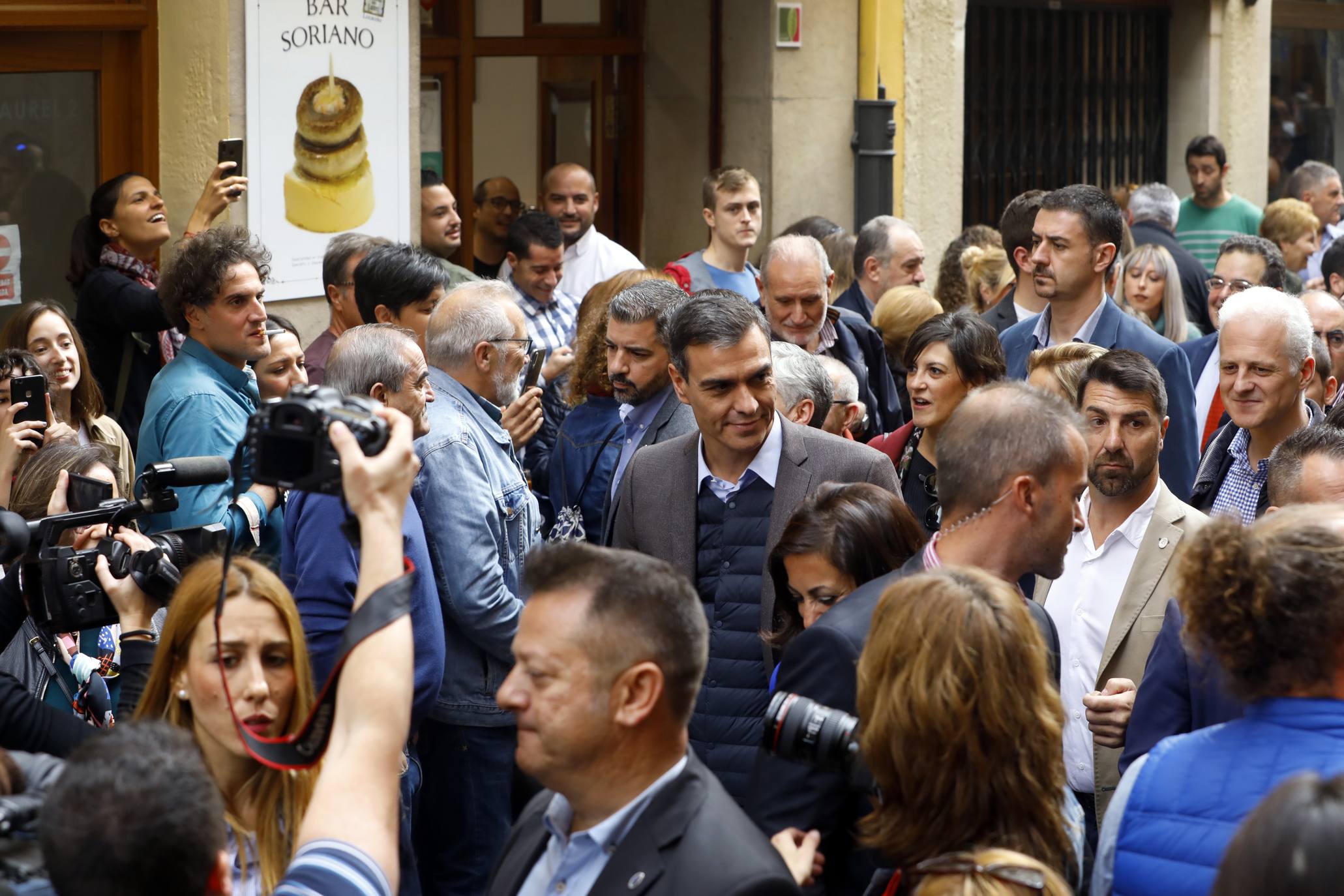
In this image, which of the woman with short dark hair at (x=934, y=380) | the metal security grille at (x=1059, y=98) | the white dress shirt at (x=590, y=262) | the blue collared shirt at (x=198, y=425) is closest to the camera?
the blue collared shirt at (x=198, y=425)

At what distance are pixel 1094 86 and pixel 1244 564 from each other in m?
10.9

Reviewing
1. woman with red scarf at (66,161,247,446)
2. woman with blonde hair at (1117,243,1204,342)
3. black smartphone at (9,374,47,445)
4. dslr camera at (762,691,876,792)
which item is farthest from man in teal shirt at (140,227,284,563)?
woman with blonde hair at (1117,243,1204,342)

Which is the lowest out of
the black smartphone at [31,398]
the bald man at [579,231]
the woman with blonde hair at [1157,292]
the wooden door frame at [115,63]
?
the black smartphone at [31,398]

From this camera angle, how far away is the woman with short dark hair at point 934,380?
17.9 ft

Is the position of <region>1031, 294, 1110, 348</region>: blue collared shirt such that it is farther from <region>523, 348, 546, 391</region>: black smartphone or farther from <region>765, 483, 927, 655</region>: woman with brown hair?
<region>765, 483, 927, 655</region>: woman with brown hair

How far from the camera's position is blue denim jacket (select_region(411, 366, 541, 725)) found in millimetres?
4527

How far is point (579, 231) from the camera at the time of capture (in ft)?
29.2

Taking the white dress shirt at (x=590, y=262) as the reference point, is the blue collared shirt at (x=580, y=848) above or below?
below

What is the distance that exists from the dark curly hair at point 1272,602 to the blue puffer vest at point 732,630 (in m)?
1.65

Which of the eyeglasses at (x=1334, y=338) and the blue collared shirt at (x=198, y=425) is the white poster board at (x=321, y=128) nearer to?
the blue collared shirt at (x=198, y=425)

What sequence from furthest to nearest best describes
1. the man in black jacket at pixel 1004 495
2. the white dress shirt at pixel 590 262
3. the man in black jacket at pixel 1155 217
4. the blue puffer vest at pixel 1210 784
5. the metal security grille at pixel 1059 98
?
the metal security grille at pixel 1059 98
the man in black jacket at pixel 1155 217
the white dress shirt at pixel 590 262
the man in black jacket at pixel 1004 495
the blue puffer vest at pixel 1210 784

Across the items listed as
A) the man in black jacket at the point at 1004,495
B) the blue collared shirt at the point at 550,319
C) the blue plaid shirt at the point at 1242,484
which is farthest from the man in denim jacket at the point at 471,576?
the blue collared shirt at the point at 550,319

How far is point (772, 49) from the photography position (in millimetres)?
10125

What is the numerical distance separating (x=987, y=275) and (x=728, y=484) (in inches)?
169
